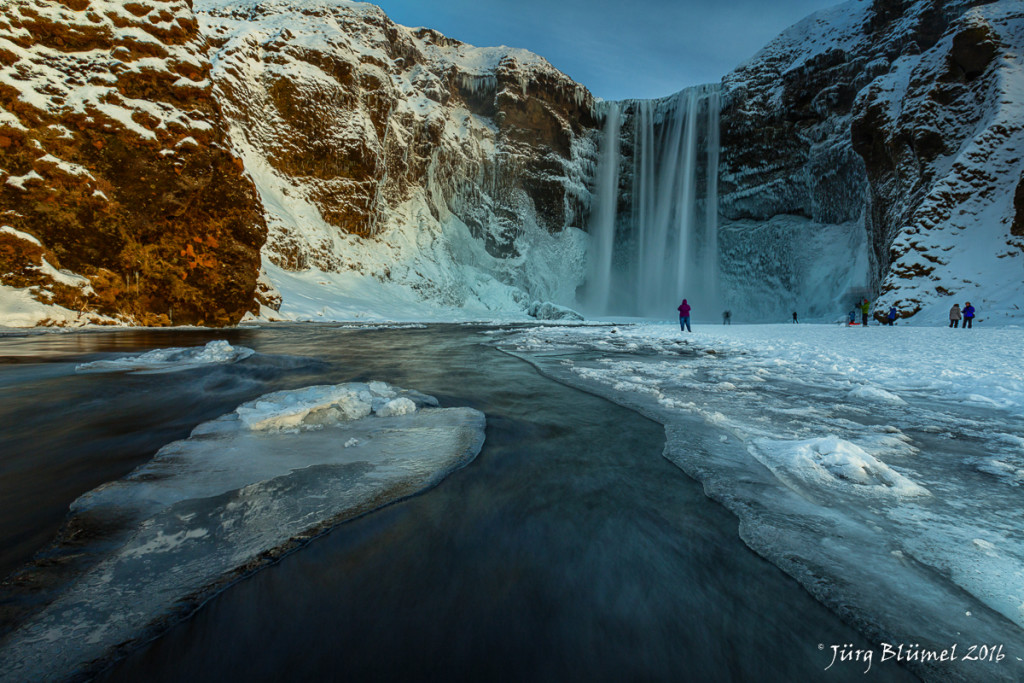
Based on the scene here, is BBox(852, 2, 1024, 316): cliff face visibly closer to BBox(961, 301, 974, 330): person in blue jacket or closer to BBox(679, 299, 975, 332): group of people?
BBox(679, 299, 975, 332): group of people

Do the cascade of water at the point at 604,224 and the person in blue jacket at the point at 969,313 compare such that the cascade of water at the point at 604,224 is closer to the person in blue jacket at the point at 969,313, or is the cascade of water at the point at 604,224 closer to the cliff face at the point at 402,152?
the cliff face at the point at 402,152

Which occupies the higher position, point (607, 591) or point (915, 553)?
point (915, 553)

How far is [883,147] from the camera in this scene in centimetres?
2270

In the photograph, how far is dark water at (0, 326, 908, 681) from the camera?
3.63ft

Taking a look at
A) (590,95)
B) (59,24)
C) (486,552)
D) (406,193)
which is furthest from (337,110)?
(486,552)

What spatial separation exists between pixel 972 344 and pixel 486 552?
10409mm

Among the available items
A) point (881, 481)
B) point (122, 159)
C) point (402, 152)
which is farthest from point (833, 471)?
point (402, 152)

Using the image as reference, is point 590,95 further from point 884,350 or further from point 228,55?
point 884,350

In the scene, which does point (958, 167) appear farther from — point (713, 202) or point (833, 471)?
point (833, 471)

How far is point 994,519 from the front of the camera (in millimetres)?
1729
